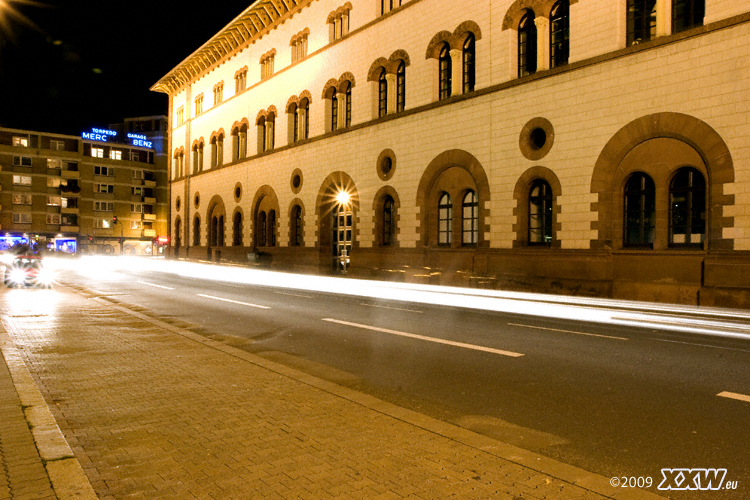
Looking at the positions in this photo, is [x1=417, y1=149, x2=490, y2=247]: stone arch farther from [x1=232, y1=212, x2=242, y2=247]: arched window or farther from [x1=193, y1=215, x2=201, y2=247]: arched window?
[x1=193, y1=215, x2=201, y2=247]: arched window

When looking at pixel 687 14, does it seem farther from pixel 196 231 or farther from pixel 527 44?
pixel 196 231

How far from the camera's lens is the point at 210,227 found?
43344 millimetres

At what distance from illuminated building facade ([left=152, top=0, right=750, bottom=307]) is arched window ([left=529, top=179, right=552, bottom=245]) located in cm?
5

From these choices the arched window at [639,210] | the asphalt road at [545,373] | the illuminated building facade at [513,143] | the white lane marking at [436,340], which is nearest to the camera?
the asphalt road at [545,373]

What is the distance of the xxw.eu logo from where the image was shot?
155 inches

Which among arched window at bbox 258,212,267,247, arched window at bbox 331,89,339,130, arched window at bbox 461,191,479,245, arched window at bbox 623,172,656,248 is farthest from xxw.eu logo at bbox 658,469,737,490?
arched window at bbox 258,212,267,247

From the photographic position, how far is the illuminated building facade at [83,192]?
70500 mm

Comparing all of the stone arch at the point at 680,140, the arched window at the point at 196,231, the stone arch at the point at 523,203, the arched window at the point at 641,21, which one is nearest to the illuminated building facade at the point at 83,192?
the arched window at the point at 196,231

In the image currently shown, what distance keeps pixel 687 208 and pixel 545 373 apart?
Result: 36.9 feet

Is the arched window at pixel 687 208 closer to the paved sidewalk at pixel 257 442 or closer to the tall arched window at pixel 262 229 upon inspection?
the paved sidewalk at pixel 257 442

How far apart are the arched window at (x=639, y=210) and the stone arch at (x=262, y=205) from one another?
22312 mm

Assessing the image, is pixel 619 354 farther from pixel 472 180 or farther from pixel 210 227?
pixel 210 227

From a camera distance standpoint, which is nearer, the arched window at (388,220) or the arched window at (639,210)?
the arched window at (639,210)

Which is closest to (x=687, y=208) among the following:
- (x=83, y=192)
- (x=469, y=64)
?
(x=469, y=64)
